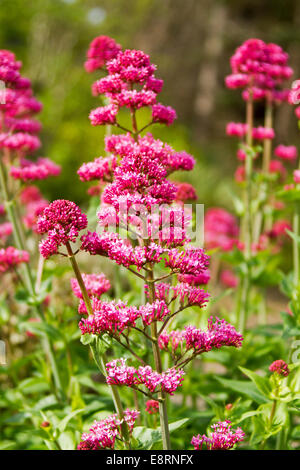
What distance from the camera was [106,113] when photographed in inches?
70.6

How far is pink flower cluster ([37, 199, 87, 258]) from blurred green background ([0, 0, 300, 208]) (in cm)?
792

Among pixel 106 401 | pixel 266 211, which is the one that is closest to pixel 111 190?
pixel 106 401

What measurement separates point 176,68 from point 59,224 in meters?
13.5

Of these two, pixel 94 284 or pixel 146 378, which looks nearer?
pixel 146 378

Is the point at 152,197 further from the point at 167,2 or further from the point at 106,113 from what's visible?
the point at 167,2

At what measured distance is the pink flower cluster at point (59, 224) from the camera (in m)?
1.35

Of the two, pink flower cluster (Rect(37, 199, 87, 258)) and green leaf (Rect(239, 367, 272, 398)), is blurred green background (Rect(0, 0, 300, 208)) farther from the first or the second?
pink flower cluster (Rect(37, 199, 87, 258))

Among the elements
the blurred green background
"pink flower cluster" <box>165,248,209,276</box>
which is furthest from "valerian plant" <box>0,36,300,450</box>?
the blurred green background

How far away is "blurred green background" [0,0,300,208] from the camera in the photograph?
10758 mm

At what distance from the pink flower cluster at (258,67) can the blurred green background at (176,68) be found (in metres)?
6.34

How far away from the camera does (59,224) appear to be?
4.46ft

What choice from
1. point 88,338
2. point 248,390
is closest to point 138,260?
point 88,338

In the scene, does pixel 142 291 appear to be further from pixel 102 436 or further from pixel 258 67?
pixel 258 67

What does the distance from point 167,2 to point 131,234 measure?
15.4 m
